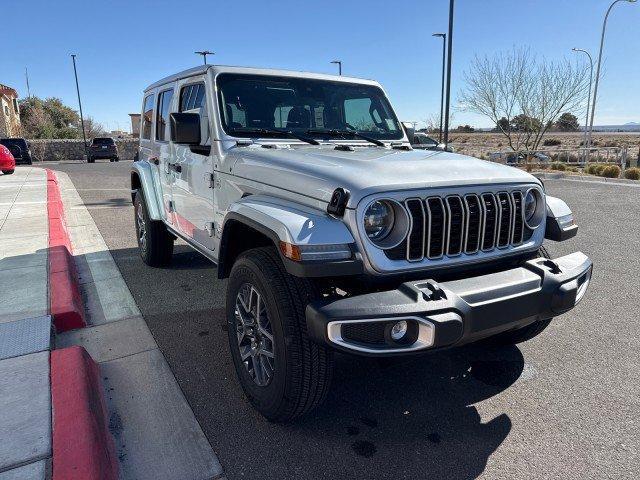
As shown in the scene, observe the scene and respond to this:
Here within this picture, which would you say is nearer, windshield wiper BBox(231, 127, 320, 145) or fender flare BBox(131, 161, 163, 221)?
windshield wiper BBox(231, 127, 320, 145)

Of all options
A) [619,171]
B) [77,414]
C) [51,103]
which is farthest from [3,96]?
[77,414]

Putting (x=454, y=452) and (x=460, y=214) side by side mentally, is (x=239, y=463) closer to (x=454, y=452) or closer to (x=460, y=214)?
(x=454, y=452)

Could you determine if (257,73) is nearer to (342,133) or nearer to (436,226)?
(342,133)

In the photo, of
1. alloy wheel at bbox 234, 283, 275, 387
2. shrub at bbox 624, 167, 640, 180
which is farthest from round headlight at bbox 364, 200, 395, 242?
shrub at bbox 624, 167, 640, 180

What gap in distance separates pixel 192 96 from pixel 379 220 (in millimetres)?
2428

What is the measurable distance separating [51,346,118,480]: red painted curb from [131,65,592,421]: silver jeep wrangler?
0.81m

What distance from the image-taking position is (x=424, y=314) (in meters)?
2.09

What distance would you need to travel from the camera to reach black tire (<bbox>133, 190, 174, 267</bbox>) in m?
5.31

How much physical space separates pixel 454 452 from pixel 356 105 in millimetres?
2890

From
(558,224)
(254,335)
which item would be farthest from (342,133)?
(254,335)

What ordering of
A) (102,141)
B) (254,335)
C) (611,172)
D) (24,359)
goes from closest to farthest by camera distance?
(254,335)
(24,359)
(611,172)
(102,141)

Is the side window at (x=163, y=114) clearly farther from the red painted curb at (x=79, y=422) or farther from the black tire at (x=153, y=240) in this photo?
the red painted curb at (x=79, y=422)

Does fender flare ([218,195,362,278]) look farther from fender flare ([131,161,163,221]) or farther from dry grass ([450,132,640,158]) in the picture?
dry grass ([450,132,640,158])

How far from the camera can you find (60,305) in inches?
155
